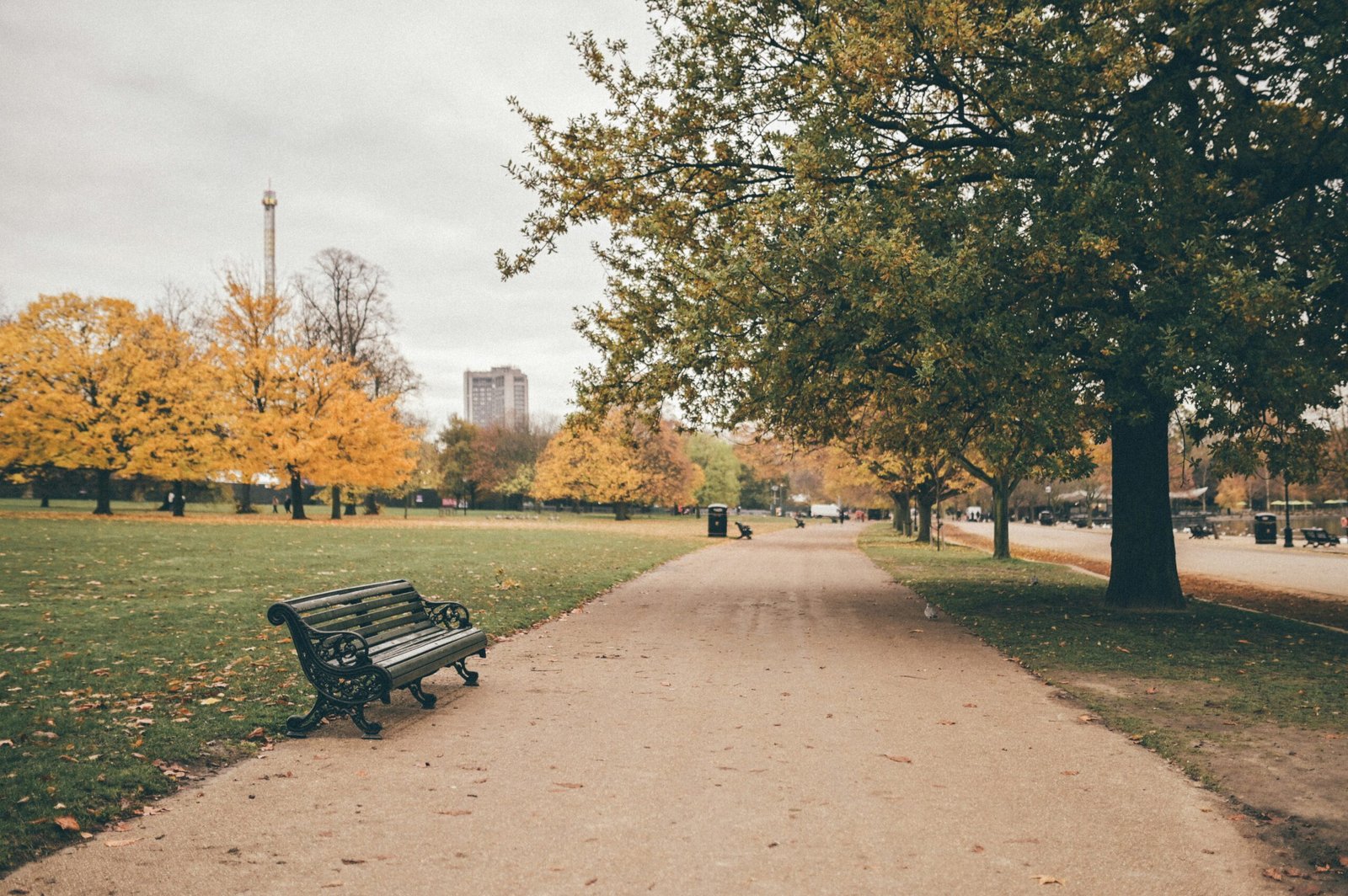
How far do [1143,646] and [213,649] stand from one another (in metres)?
10.3

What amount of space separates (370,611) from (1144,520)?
11.4m

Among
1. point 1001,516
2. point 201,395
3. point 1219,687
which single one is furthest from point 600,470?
point 1219,687

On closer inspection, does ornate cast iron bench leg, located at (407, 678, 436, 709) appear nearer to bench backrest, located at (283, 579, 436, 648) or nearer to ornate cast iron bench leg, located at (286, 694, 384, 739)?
bench backrest, located at (283, 579, 436, 648)

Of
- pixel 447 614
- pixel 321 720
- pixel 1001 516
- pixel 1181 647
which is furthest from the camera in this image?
pixel 1001 516

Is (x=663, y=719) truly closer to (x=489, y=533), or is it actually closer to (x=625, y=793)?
(x=625, y=793)

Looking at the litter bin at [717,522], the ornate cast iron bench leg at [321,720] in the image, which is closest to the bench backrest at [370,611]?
the ornate cast iron bench leg at [321,720]

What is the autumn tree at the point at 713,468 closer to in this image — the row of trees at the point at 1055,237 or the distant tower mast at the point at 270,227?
the distant tower mast at the point at 270,227

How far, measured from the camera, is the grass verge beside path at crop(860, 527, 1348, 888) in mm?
5078

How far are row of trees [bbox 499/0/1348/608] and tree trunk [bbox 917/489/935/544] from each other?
24775 mm

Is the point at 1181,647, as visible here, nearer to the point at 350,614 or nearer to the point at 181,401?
the point at 350,614

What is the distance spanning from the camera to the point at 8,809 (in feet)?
14.6

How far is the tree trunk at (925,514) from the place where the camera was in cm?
3841

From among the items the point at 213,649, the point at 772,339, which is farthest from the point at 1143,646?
the point at 213,649

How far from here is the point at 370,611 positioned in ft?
25.4
